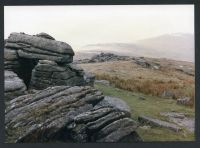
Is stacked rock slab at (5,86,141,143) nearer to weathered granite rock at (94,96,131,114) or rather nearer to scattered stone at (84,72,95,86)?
weathered granite rock at (94,96,131,114)

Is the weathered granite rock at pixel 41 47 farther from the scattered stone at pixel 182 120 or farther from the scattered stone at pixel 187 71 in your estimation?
the scattered stone at pixel 182 120

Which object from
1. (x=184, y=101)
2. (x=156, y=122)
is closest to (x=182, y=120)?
(x=184, y=101)

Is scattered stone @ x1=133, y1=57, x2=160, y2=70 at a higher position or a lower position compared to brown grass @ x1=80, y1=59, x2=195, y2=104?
higher

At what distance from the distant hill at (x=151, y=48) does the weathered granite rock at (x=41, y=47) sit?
0.46 metres

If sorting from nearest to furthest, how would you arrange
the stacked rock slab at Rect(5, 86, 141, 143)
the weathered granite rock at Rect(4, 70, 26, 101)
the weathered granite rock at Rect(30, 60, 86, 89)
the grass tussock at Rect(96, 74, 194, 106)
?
1. the stacked rock slab at Rect(5, 86, 141, 143)
2. the weathered granite rock at Rect(4, 70, 26, 101)
3. the weathered granite rock at Rect(30, 60, 86, 89)
4. the grass tussock at Rect(96, 74, 194, 106)

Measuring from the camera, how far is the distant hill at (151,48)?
16641 millimetres

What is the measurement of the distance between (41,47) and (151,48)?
10.6 feet

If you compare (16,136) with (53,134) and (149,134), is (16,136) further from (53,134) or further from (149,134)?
(149,134)

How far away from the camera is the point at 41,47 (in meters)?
16.8

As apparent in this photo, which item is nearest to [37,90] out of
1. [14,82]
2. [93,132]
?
[14,82]

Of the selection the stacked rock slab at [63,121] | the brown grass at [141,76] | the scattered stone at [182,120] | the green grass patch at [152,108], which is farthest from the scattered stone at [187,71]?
the stacked rock slab at [63,121]

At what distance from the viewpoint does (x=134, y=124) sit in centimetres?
1630

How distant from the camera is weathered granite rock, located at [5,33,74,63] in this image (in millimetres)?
16734

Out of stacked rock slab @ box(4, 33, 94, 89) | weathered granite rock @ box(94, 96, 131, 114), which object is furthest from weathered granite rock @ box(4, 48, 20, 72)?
weathered granite rock @ box(94, 96, 131, 114)
